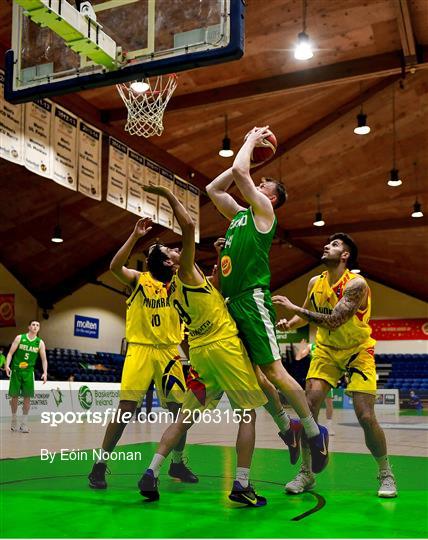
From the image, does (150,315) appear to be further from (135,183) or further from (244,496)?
(135,183)

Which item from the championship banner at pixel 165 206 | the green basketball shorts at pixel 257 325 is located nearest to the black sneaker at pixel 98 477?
the green basketball shorts at pixel 257 325

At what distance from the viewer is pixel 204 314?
4465mm

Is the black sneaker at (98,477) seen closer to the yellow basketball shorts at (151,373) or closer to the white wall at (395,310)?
the yellow basketball shorts at (151,373)

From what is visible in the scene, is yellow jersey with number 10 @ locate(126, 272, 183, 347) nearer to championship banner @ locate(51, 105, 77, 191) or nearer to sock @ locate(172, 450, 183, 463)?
sock @ locate(172, 450, 183, 463)

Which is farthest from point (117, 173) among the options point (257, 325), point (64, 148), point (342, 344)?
point (257, 325)

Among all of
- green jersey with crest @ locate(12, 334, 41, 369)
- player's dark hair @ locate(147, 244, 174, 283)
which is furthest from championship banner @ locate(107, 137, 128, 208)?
player's dark hair @ locate(147, 244, 174, 283)

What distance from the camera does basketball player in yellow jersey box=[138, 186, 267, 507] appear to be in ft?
14.0

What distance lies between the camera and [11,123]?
33.9 ft

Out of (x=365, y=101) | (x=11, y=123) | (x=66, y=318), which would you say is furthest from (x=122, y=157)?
(x=66, y=318)

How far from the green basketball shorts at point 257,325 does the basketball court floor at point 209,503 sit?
1.03 m

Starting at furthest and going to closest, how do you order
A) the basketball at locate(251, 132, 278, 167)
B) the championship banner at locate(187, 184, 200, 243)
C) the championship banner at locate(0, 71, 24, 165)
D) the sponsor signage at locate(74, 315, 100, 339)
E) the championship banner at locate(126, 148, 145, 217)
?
the sponsor signage at locate(74, 315, 100, 339), the championship banner at locate(187, 184, 200, 243), the championship banner at locate(126, 148, 145, 217), the championship banner at locate(0, 71, 24, 165), the basketball at locate(251, 132, 278, 167)

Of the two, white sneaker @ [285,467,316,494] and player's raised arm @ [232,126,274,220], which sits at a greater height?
player's raised arm @ [232,126,274,220]

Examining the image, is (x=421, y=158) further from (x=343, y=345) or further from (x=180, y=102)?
(x=343, y=345)

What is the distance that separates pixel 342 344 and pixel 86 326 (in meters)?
21.5
